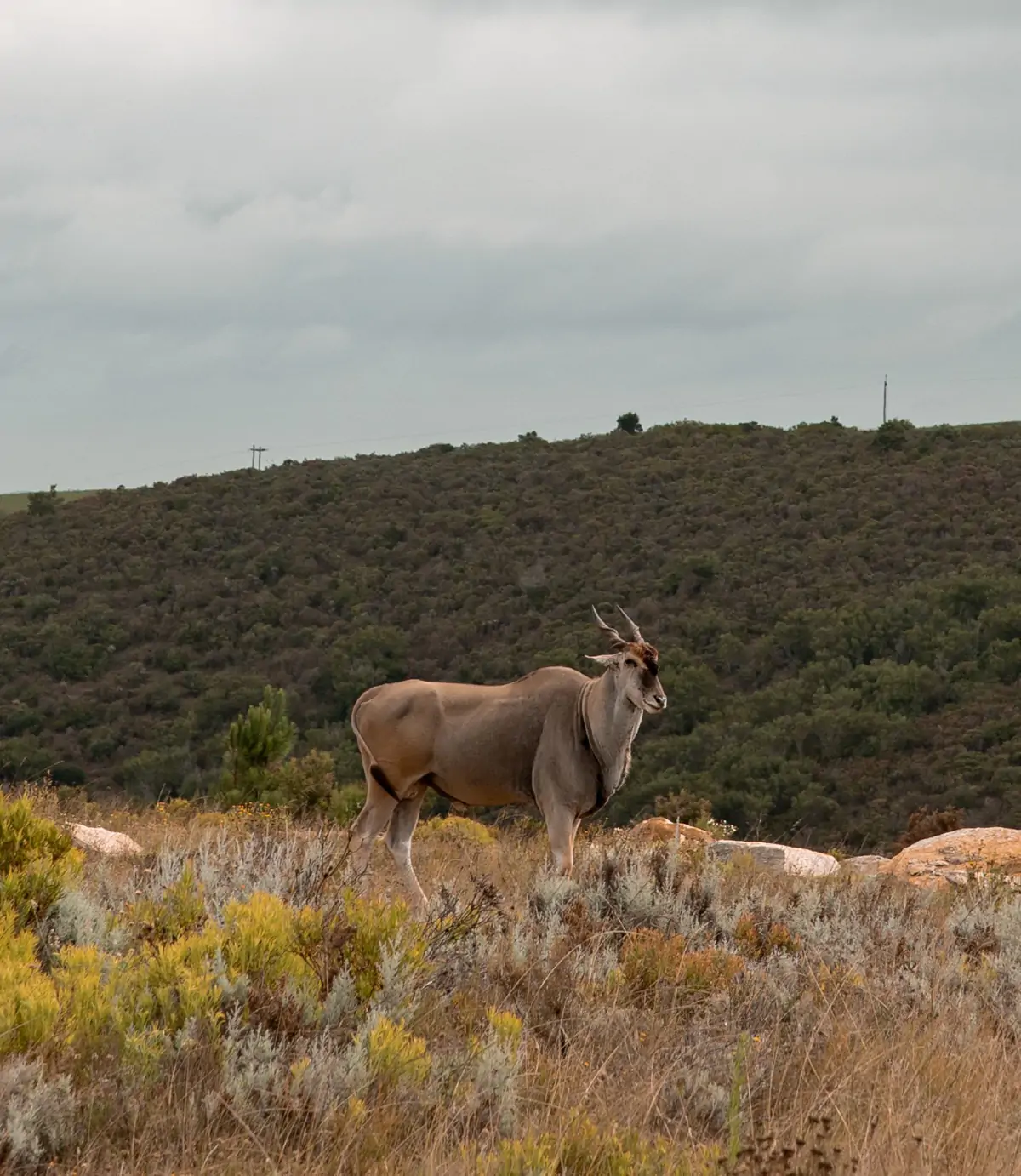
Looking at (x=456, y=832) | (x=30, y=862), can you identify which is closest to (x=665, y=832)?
(x=456, y=832)

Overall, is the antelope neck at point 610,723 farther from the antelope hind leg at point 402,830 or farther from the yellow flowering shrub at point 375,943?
the yellow flowering shrub at point 375,943

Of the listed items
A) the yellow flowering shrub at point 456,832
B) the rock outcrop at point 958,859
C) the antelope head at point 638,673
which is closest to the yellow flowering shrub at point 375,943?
the antelope head at point 638,673

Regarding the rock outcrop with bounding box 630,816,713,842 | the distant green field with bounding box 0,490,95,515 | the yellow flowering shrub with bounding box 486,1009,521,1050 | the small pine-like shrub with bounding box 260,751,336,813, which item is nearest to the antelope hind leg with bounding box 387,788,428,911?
the rock outcrop with bounding box 630,816,713,842

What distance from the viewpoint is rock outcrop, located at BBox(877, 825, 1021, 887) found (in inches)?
443

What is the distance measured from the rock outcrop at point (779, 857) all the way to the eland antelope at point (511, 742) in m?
2.42

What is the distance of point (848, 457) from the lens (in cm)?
5459

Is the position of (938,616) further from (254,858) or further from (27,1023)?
(27,1023)

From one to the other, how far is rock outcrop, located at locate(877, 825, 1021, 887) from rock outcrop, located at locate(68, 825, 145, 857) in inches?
233

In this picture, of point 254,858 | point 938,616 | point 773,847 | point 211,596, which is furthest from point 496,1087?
point 211,596

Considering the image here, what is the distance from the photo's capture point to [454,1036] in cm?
472

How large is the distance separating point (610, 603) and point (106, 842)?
70.9ft

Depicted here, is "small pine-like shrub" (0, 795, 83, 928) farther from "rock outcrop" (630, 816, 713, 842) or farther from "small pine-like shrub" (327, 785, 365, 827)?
"small pine-like shrub" (327, 785, 365, 827)

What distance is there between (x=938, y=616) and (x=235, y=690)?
1989cm

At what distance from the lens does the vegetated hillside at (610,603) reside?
105ft
